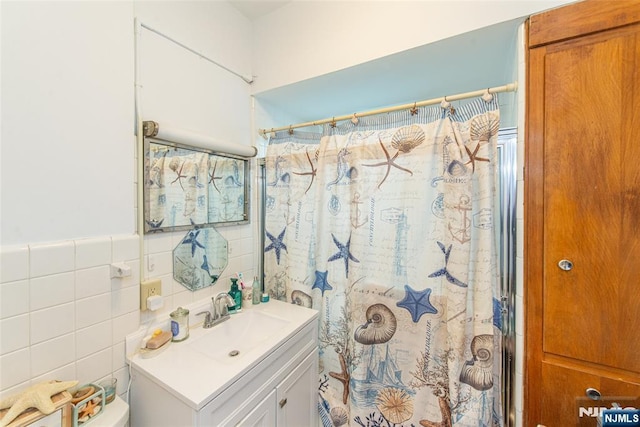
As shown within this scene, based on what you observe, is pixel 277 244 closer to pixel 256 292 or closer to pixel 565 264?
pixel 256 292

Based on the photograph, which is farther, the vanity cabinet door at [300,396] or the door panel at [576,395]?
the vanity cabinet door at [300,396]

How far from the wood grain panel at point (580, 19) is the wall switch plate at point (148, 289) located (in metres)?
1.86

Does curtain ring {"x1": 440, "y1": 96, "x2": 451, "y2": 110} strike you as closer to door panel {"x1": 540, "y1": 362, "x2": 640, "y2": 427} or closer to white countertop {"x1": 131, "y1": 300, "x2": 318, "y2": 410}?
door panel {"x1": 540, "y1": 362, "x2": 640, "y2": 427}

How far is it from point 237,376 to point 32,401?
577 millimetres

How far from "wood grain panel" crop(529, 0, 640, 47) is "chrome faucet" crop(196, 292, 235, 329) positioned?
1.82 m

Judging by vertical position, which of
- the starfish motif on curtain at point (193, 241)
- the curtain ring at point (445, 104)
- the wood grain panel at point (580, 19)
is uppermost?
the wood grain panel at point (580, 19)

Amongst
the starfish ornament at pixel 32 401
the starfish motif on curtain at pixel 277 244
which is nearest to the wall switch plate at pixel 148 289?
the starfish ornament at pixel 32 401

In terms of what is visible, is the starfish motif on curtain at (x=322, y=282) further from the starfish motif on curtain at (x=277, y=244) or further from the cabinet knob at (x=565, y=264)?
the cabinet knob at (x=565, y=264)

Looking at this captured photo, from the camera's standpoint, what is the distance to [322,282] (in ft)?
5.04

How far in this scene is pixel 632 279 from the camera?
2.76ft

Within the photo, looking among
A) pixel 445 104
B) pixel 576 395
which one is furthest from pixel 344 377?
pixel 445 104

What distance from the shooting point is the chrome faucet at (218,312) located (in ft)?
4.39

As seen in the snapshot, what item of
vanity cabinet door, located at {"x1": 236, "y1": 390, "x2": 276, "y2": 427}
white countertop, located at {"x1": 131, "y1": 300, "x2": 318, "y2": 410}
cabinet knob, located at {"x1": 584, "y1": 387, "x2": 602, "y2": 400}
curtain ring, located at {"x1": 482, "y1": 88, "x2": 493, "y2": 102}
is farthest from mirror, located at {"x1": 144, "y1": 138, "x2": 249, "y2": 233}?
cabinet knob, located at {"x1": 584, "y1": 387, "x2": 602, "y2": 400}

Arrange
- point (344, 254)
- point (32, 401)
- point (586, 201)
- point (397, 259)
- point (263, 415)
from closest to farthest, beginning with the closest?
point (32, 401) → point (586, 201) → point (263, 415) → point (397, 259) → point (344, 254)
